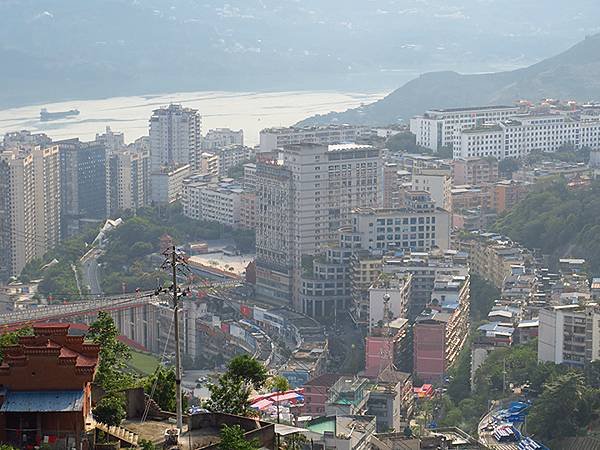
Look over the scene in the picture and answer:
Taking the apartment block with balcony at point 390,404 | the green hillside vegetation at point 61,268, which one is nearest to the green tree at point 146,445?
the apartment block with balcony at point 390,404

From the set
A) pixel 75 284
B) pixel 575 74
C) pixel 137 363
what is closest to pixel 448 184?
pixel 75 284

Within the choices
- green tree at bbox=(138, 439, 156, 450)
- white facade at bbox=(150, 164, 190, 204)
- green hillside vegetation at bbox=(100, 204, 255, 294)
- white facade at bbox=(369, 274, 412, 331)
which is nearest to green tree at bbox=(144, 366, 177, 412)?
green tree at bbox=(138, 439, 156, 450)

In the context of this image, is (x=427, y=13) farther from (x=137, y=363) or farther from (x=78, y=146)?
(x=137, y=363)

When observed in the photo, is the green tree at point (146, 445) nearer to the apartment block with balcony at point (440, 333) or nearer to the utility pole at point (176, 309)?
the utility pole at point (176, 309)

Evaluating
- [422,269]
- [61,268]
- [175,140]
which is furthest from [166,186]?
[422,269]

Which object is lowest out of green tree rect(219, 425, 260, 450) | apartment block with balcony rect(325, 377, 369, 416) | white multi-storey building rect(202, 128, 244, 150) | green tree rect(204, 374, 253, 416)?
apartment block with balcony rect(325, 377, 369, 416)

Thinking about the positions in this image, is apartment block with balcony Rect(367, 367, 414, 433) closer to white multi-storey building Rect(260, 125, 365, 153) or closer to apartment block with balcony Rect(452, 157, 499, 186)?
apartment block with balcony Rect(452, 157, 499, 186)
